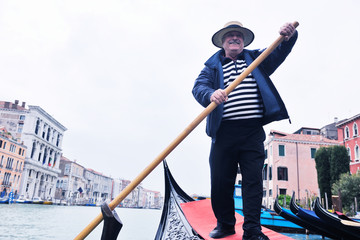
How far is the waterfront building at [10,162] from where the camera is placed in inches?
850

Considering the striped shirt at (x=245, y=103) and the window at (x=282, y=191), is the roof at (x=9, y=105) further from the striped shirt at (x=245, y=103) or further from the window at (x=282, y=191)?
the striped shirt at (x=245, y=103)

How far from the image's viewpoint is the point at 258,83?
1.38 metres

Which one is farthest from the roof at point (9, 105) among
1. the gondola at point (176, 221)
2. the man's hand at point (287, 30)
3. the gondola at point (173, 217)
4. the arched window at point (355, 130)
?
the man's hand at point (287, 30)

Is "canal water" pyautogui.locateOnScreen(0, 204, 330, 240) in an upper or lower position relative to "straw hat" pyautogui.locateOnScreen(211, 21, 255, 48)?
lower

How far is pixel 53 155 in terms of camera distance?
34.8 meters

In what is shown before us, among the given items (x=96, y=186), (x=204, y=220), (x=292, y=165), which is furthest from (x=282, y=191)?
(x=96, y=186)

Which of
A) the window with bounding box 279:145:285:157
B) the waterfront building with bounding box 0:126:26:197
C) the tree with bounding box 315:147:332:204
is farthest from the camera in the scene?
the waterfront building with bounding box 0:126:26:197

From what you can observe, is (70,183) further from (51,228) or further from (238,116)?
(238,116)

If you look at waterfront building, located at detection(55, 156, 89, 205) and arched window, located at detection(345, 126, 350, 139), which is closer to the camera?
arched window, located at detection(345, 126, 350, 139)

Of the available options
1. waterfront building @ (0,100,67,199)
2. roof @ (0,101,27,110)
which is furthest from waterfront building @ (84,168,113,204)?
roof @ (0,101,27,110)

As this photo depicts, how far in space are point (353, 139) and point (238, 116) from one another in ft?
48.5

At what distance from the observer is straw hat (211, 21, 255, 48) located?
144cm

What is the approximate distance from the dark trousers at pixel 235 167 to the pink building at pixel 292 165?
16276 millimetres

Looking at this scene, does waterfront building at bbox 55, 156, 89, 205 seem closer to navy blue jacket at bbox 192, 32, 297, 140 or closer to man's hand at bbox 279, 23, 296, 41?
navy blue jacket at bbox 192, 32, 297, 140
